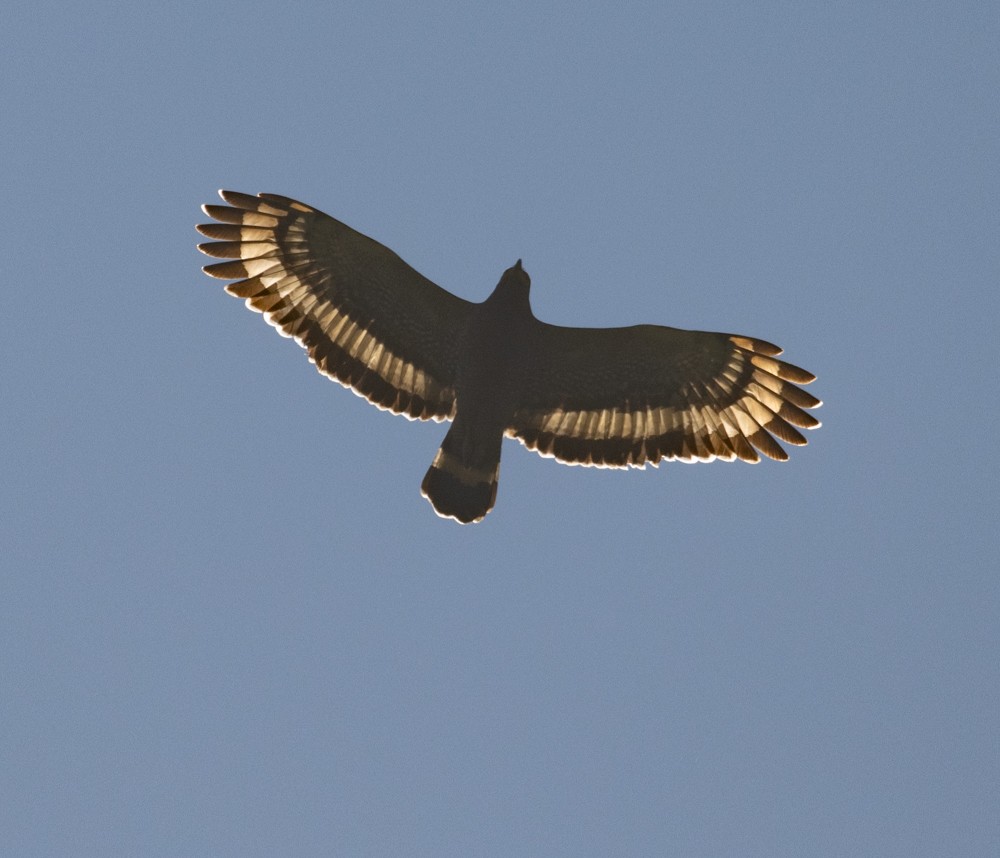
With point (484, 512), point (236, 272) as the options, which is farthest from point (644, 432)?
point (236, 272)

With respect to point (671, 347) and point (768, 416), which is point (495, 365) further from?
point (768, 416)

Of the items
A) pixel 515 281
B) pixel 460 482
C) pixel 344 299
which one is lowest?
pixel 460 482

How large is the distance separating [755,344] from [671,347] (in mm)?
761

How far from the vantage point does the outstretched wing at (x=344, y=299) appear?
12.7 metres

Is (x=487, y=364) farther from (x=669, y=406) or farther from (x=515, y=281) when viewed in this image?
(x=669, y=406)

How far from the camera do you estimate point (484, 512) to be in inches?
499

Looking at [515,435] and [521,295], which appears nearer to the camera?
[521,295]

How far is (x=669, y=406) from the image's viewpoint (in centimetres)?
1336

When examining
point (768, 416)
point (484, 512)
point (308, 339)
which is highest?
point (768, 416)

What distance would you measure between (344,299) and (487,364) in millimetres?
1417

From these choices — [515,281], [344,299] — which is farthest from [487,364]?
[344,299]

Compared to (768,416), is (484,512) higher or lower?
lower

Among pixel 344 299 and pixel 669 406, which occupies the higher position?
pixel 669 406

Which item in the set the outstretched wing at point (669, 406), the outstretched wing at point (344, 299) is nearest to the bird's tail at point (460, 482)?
the outstretched wing at point (344, 299)
